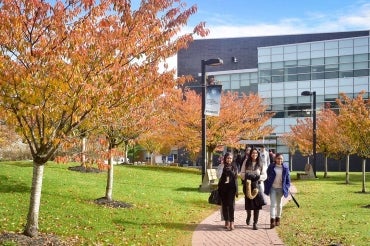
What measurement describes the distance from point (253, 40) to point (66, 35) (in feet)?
211

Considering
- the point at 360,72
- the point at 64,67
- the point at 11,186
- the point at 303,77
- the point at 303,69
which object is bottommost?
the point at 11,186

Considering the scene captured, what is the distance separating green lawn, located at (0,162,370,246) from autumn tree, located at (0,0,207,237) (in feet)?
6.29

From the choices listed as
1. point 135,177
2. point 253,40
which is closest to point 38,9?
point 135,177

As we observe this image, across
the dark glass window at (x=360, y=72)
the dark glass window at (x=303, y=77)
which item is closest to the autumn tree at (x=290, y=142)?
the dark glass window at (x=303, y=77)

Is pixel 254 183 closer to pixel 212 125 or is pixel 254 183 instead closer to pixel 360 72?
pixel 212 125

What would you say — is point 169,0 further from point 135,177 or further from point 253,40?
point 253,40

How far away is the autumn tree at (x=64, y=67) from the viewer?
24.3 feet

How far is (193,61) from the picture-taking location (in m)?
72.1

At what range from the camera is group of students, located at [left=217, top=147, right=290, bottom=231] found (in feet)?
35.4

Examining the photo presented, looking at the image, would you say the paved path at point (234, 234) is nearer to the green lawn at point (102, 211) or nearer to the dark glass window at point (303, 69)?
the green lawn at point (102, 211)

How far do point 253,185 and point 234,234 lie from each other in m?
1.41

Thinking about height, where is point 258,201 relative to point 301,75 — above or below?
below

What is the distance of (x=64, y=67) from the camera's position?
7.42 meters

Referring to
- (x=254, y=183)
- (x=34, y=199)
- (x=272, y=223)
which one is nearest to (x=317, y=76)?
(x=254, y=183)
